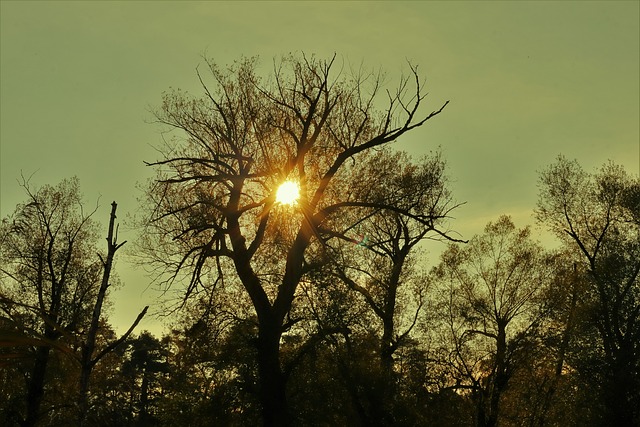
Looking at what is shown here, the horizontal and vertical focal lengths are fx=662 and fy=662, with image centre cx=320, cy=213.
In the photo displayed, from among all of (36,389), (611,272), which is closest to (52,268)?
(36,389)

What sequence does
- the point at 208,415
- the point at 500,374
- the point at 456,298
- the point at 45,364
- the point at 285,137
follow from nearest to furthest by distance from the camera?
the point at 285,137 < the point at 208,415 < the point at 45,364 < the point at 500,374 < the point at 456,298

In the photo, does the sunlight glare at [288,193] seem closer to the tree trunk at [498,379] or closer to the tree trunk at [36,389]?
the tree trunk at [36,389]

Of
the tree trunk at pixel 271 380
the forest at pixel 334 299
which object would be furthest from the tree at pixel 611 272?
the tree trunk at pixel 271 380

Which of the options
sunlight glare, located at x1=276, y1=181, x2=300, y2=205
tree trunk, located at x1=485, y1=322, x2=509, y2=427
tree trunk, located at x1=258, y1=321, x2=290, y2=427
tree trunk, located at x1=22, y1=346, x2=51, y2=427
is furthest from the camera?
tree trunk, located at x1=485, y1=322, x2=509, y2=427

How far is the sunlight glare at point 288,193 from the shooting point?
23938mm

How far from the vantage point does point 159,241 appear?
24.5m

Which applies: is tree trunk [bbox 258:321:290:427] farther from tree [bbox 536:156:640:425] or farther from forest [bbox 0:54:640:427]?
tree [bbox 536:156:640:425]

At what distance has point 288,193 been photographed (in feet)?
79.3

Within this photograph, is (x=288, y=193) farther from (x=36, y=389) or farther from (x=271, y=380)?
(x=36, y=389)

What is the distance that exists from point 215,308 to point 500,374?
59.6ft

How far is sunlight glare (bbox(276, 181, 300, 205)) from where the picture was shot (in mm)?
23938

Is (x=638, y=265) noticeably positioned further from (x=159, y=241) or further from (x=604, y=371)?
(x=159, y=241)

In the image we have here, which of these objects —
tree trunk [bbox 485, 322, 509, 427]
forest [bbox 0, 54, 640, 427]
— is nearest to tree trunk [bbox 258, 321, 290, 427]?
forest [bbox 0, 54, 640, 427]

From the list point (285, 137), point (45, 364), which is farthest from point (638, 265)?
point (45, 364)
